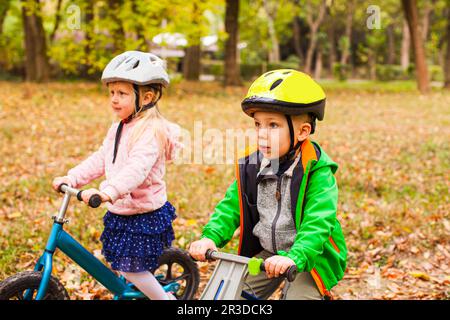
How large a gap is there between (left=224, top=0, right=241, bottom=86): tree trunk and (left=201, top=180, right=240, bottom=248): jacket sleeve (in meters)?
19.6

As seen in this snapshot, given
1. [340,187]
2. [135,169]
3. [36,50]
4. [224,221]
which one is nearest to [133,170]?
[135,169]

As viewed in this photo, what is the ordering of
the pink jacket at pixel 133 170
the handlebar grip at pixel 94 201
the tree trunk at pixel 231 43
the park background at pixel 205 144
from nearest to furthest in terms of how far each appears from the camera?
1. the handlebar grip at pixel 94 201
2. the pink jacket at pixel 133 170
3. the park background at pixel 205 144
4. the tree trunk at pixel 231 43

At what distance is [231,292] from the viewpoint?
7.94ft

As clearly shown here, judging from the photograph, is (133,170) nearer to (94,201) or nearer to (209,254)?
(94,201)

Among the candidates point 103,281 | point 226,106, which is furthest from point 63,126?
point 103,281

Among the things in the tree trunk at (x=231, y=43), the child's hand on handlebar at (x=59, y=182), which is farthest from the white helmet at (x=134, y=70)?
the tree trunk at (x=231, y=43)

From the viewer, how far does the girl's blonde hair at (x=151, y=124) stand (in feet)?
11.9

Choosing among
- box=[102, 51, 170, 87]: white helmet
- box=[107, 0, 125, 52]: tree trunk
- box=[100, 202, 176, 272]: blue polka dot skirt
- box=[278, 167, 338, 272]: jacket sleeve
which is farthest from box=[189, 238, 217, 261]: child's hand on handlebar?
box=[107, 0, 125, 52]: tree trunk

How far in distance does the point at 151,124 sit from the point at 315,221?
1.34 meters

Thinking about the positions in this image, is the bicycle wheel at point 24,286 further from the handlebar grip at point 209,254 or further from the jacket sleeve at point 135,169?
the handlebar grip at point 209,254

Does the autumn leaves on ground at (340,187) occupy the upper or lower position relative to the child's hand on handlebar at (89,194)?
lower

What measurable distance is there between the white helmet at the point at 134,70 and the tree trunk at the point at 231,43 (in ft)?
61.7

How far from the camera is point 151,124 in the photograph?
369cm

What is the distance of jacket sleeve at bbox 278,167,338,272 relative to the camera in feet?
8.91
